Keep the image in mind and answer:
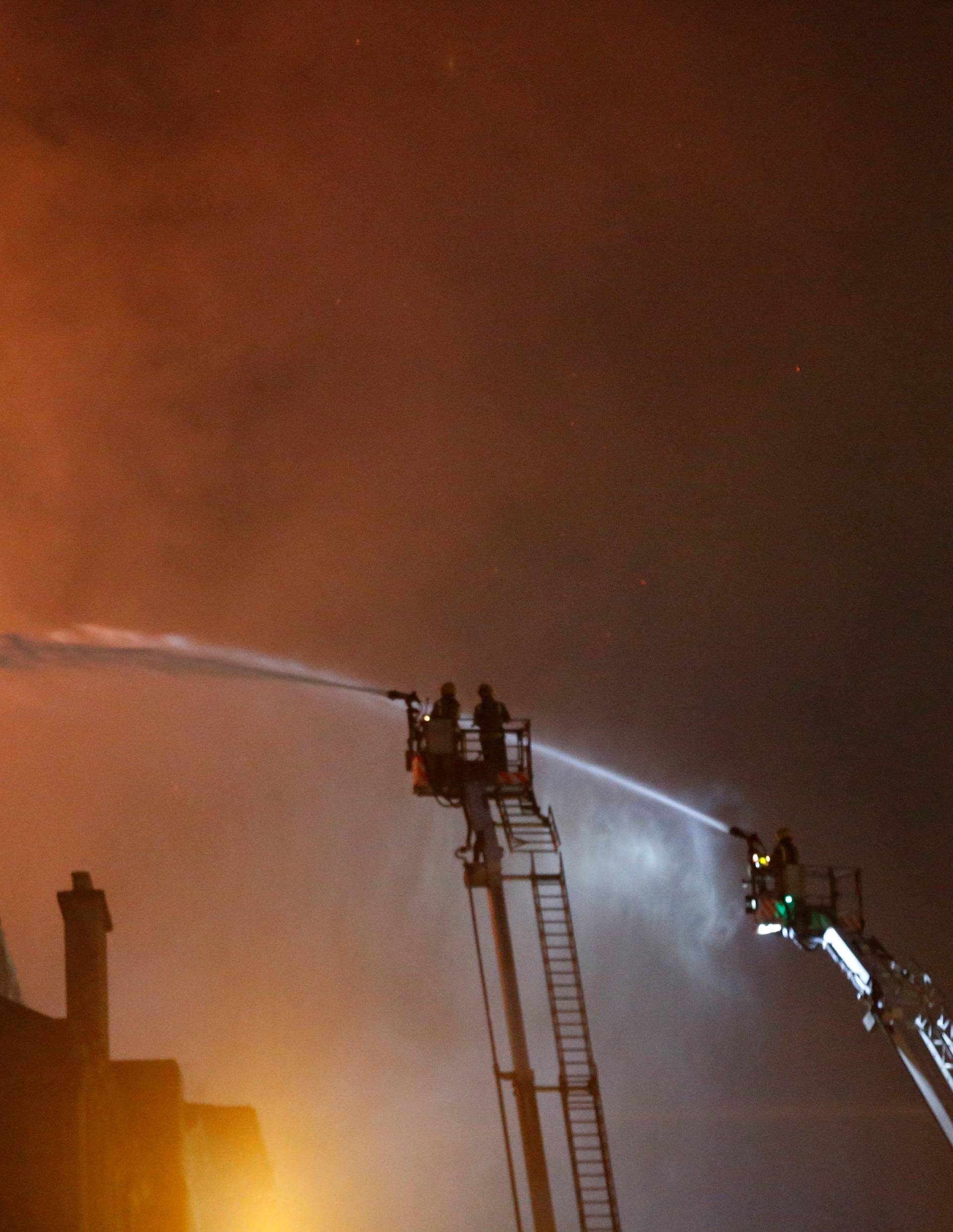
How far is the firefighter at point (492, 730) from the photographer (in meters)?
15.5

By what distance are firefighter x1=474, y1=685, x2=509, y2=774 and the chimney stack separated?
679cm

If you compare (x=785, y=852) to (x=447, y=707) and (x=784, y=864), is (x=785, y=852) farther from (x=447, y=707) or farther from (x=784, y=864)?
(x=447, y=707)

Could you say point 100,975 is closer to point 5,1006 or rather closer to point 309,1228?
point 5,1006

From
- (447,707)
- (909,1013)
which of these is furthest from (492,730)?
(909,1013)

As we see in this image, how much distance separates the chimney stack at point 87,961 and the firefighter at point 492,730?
679cm

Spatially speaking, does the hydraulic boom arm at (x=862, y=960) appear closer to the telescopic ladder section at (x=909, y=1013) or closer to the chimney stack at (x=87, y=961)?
the telescopic ladder section at (x=909, y=1013)

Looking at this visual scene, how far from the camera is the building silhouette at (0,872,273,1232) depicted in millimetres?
17406

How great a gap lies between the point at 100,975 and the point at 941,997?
11286 mm

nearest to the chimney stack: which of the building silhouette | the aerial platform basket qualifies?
the building silhouette

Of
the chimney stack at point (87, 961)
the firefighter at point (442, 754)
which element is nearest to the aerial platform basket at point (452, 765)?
the firefighter at point (442, 754)

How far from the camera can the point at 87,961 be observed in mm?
18875

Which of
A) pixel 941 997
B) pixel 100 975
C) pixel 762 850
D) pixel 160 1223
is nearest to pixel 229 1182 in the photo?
pixel 160 1223

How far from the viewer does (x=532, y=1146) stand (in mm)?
13570

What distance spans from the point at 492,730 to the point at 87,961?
7.42 metres
